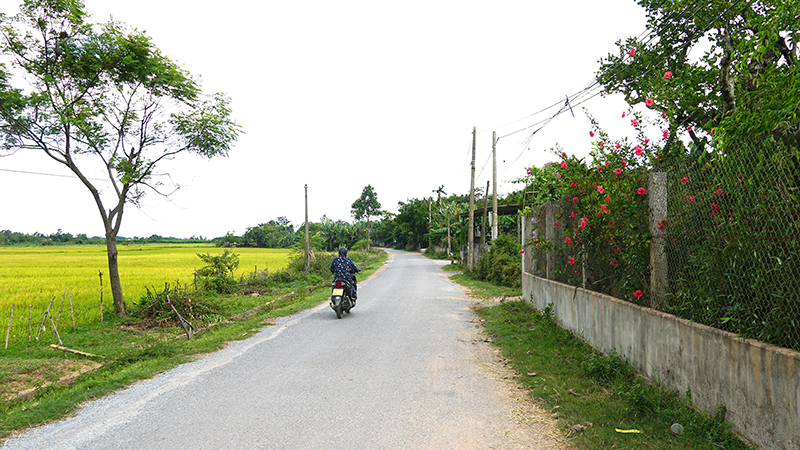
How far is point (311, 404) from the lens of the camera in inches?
176

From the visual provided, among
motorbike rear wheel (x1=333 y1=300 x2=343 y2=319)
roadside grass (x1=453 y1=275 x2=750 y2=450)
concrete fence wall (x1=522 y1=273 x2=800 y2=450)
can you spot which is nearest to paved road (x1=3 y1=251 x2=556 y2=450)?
roadside grass (x1=453 y1=275 x2=750 y2=450)

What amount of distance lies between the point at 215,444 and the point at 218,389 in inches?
62.8

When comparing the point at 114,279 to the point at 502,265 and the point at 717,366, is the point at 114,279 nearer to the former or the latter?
the point at 717,366

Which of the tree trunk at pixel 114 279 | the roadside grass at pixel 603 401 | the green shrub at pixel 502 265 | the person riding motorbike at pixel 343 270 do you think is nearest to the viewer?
the roadside grass at pixel 603 401

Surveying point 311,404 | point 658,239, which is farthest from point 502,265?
point 311,404

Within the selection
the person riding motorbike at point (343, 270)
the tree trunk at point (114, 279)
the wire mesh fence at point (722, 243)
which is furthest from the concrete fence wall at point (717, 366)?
the tree trunk at point (114, 279)

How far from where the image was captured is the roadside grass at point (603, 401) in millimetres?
3504

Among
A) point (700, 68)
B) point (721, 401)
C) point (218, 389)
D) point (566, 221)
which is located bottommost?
point (218, 389)

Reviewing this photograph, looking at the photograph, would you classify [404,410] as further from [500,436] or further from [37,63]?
[37,63]

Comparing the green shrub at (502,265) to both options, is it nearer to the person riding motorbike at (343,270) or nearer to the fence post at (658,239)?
the person riding motorbike at (343,270)

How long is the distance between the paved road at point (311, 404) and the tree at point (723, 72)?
9.62 feet

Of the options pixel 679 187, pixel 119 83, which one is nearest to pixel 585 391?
pixel 679 187

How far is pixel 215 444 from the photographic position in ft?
11.6

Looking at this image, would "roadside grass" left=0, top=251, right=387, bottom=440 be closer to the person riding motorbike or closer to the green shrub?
the person riding motorbike
